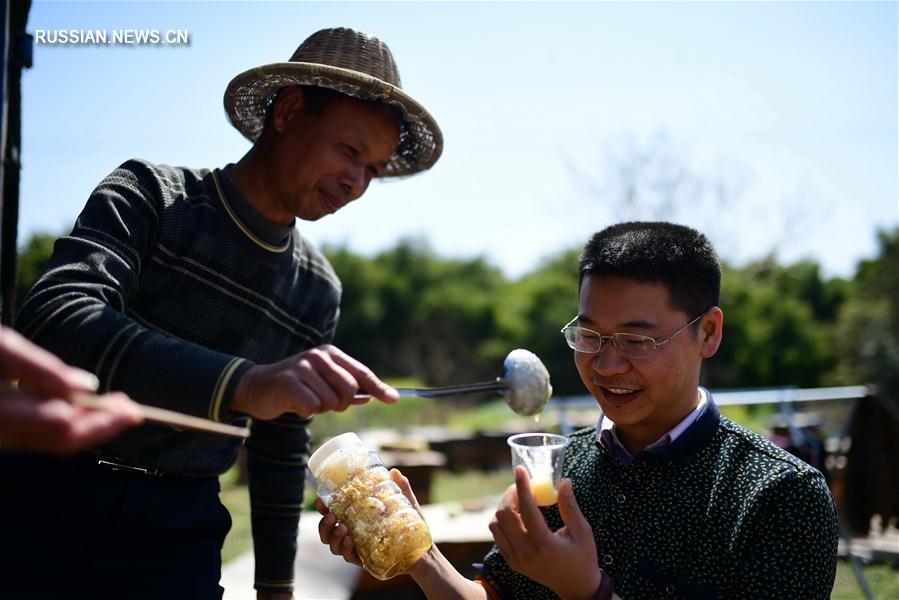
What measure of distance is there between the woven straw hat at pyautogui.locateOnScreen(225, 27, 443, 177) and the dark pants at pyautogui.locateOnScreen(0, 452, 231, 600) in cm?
147

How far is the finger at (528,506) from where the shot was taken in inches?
71.7

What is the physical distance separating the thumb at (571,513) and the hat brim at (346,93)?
155 centimetres

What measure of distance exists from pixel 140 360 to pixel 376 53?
1595 mm

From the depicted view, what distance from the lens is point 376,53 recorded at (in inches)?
111

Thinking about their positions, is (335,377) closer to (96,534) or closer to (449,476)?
(96,534)

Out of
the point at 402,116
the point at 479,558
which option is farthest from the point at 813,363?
the point at 402,116

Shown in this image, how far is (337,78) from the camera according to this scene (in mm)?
2627

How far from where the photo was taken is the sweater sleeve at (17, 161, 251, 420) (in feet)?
5.45

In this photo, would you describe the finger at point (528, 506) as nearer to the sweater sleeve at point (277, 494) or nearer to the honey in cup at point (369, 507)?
the honey in cup at point (369, 507)

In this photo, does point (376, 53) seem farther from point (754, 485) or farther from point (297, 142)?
point (754, 485)

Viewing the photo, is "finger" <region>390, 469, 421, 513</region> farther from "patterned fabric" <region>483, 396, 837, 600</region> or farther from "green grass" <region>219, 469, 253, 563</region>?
"green grass" <region>219, 469, 253, 563</region>

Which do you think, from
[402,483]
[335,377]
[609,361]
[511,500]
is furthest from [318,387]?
[609,361]

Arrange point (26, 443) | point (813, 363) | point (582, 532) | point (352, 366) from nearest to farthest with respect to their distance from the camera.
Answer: point (26, 443) → point (352, 366) → point (582, 532) → point (813, 363)

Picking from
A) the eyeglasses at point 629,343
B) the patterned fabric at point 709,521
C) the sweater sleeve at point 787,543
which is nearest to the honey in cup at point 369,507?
the patterned fabric at point 709,521
